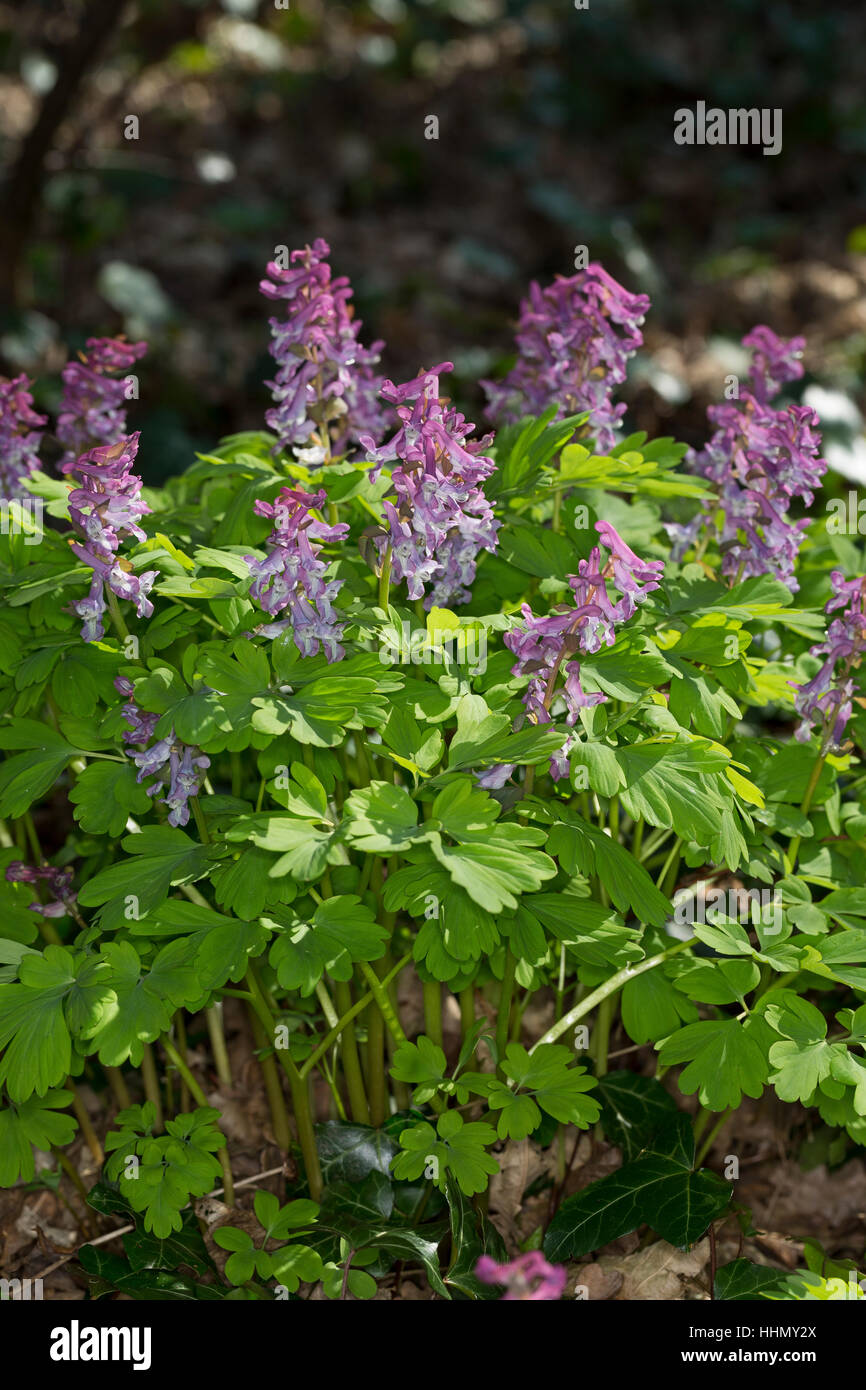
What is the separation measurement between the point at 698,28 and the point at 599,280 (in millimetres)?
8161

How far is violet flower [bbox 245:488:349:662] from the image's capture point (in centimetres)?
206

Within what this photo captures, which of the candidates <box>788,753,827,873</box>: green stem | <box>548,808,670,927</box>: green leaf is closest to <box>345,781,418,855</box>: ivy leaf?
<box>548,808,670,927</box>: green leaf

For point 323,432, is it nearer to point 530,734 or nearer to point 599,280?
point 599,280

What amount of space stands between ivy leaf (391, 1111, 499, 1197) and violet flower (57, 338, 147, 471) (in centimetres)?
168

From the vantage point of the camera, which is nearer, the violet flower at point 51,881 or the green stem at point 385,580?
the green stem at point 385,580

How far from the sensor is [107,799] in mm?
2199

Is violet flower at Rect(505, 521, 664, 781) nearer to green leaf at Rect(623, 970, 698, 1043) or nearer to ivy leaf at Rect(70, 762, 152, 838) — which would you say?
green leaf at Rect(623, 970, 698, 1043)

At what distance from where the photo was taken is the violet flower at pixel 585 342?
263 centimetres

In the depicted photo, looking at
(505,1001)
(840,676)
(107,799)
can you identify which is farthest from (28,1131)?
(840,676)

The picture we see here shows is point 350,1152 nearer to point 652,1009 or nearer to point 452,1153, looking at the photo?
point 452,1153

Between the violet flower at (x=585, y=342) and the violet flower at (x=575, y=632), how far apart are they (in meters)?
0.59

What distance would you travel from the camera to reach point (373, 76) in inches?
340

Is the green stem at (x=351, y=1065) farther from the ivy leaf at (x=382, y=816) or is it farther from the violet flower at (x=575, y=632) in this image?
the violet flower at (x=575, y=632)

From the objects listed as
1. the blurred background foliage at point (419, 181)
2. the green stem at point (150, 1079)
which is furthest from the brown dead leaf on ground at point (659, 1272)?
the blurred background foliage at point (419, 181)
